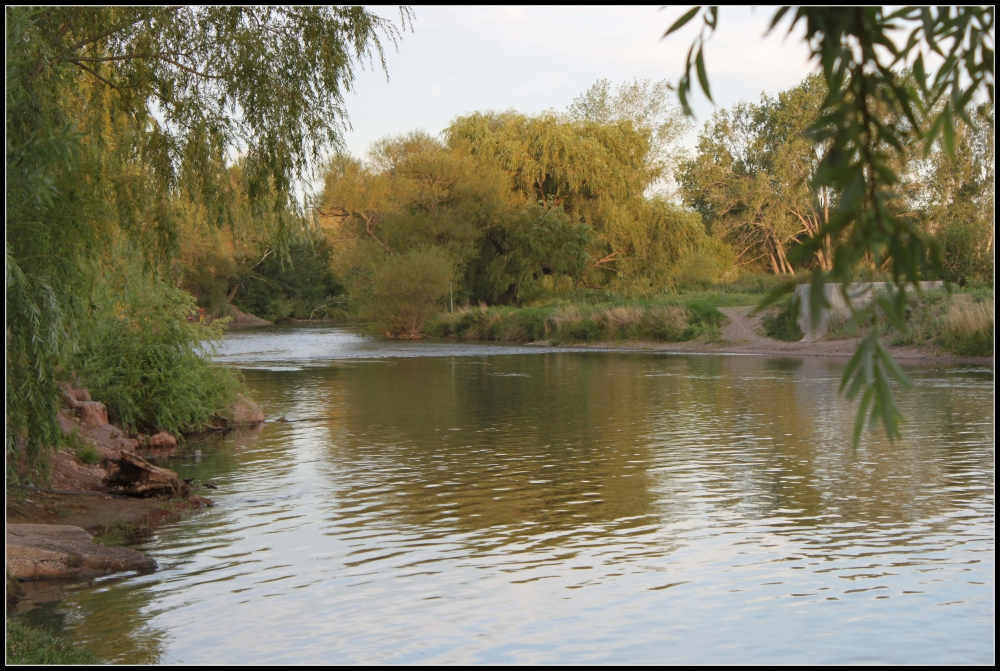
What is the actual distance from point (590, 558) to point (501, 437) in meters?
7.65

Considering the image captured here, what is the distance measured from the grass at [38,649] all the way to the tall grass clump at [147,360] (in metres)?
9.86

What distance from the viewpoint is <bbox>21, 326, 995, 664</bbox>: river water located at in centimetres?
661

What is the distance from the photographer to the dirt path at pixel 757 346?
30750 millimetres

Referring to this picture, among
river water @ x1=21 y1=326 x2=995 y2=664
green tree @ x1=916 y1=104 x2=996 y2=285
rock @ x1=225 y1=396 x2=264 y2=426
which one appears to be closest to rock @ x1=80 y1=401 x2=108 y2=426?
river water @ x1=21 y1=326 x2=995 y2=664

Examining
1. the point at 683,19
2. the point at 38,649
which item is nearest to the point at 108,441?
the point at 38,649

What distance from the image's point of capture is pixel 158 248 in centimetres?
1006

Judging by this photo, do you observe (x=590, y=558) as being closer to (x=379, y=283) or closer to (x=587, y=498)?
(x=587, y=498)

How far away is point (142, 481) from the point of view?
11.7 metres

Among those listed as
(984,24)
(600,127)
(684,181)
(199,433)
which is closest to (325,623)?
(984,24)

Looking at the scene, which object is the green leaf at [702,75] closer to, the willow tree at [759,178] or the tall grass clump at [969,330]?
the tall grass clump at [969,330]

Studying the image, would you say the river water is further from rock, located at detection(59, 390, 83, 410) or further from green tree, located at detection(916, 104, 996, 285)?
green tree, located at detection(916, 104, 996, 285)

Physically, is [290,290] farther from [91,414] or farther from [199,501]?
[199,501]

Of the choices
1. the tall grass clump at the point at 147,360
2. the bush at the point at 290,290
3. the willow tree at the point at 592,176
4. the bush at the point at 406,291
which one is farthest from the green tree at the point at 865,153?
the bush at the point at 290,290

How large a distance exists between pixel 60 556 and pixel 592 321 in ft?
115
